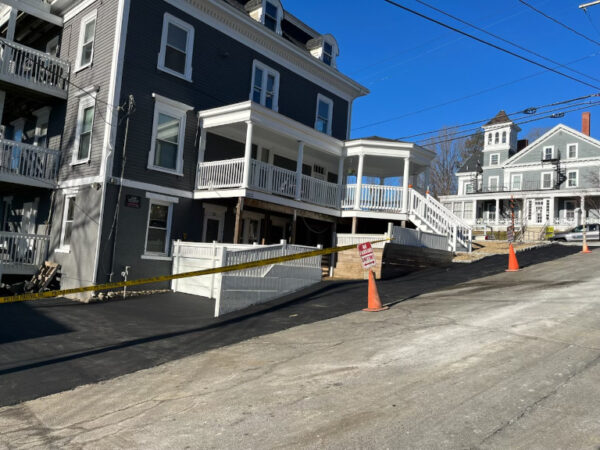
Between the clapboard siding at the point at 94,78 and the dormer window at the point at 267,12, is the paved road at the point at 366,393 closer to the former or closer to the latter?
the clapboard siding at the point at 94,78

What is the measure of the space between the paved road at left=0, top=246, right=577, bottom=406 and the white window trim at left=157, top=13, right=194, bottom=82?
7.49 meters

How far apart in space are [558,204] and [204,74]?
139ft

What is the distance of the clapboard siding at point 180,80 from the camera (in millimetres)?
14961

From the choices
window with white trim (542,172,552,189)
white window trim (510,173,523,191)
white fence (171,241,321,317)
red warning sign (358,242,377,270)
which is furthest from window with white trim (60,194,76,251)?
white window trim (510,173,523,191)

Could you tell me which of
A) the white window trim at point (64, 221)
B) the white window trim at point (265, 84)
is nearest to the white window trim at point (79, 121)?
the white window trim at point (64, 221)

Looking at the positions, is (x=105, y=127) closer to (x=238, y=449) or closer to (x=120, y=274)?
(x=120, y=274)

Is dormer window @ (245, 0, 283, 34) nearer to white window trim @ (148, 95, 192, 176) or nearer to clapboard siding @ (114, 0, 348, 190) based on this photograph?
clapboard siding @ (114, 0, 348, 190)

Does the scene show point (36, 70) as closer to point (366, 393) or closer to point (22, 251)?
point (22, 251)

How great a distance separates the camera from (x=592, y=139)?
46.8 metres

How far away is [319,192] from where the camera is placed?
60.2 feet

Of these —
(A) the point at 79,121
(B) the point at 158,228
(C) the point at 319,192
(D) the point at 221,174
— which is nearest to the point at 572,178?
(C) the point at 319,192

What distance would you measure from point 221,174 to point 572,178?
43.6 metres

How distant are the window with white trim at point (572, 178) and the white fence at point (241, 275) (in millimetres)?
43244

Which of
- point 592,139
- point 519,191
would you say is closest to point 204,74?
point 519,191
